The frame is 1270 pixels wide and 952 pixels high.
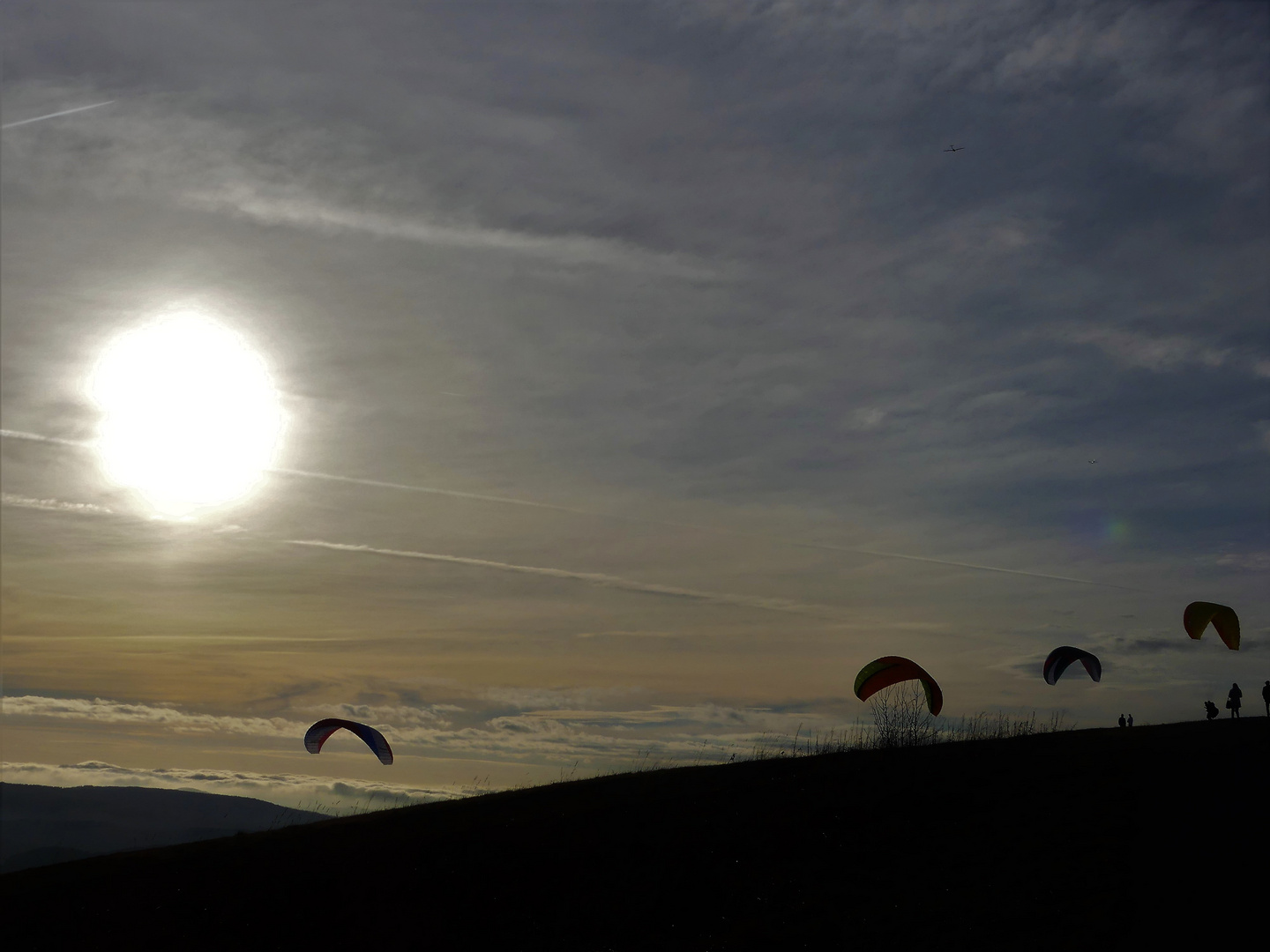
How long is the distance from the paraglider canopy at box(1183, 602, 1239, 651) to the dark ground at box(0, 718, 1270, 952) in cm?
588

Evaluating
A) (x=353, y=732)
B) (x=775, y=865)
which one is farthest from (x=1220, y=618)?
(x=353, y=732)

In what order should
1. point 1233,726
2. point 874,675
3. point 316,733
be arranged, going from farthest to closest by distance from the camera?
point 316,733
point 874,675
point 1233,726

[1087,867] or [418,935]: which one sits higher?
[1087,867]

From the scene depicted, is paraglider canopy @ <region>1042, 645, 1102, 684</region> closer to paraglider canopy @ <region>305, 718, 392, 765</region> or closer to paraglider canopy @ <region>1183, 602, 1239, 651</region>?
paraglider canopy @ <region>1183, 602, 1239, 651</region>

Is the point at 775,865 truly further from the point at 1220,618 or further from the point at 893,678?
the point at 1220,618

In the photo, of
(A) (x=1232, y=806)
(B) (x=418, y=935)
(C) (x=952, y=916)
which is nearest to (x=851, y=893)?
(C) (x=952, y=916)

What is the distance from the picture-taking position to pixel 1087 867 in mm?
22656

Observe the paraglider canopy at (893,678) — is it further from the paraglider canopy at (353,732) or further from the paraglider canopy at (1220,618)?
the paraglider canopy at (353,732)

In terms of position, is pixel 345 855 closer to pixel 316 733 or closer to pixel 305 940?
pixel 305 940

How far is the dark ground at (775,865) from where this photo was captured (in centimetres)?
2158

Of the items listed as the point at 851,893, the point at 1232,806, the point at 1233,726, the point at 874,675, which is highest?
the point at 874,675

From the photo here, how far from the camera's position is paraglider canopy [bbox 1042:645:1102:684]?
41906 mm

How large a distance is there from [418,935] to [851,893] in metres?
13.1

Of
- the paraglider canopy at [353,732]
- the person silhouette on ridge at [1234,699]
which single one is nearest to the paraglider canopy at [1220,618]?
the person silhouette on ridge at [1234,699]
